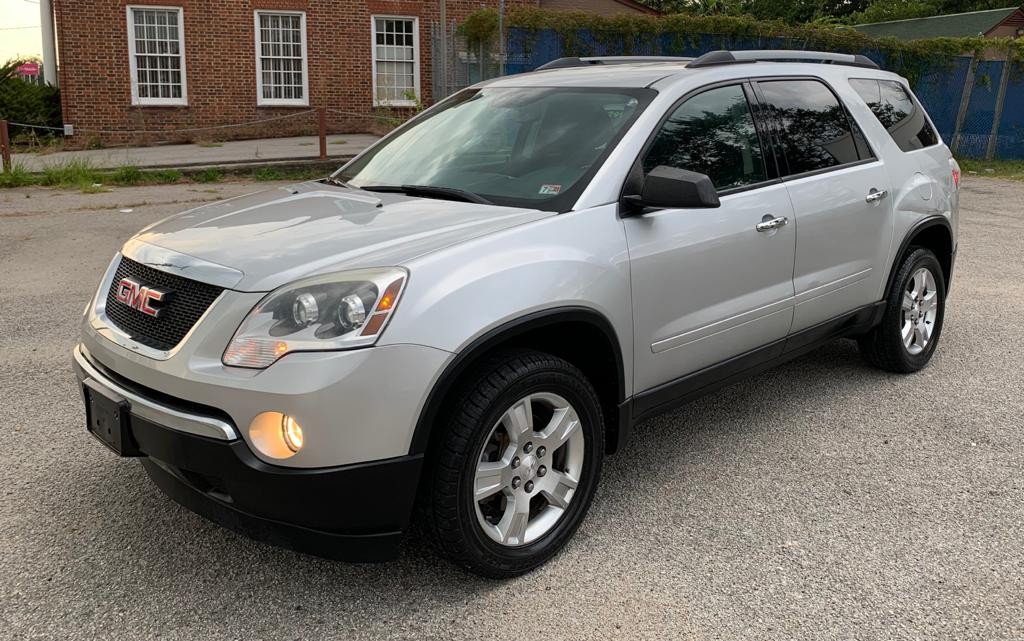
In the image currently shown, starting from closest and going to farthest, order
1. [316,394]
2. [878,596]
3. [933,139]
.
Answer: [316,394] → [878,596] → [933,139]

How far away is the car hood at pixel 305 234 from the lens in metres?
2.92

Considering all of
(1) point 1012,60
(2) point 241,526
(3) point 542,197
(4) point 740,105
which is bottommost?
(2) point 241,526

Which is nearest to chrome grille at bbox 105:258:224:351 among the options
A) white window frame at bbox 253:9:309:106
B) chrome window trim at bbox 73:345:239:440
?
chrome window trim at bbox 73:345:239:440

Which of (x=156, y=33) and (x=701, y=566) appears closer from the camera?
(x=701, y=566)

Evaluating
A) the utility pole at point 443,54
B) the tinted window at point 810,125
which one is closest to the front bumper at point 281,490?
the tinted window at point 810,125

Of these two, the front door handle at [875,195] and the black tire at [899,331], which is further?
the black tire at [899,331]

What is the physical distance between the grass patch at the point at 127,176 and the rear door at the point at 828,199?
12252 mm

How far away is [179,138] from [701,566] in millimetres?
19445

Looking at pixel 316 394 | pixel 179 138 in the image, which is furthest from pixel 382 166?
pixel 179 138

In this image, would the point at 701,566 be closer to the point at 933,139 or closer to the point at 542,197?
the point at 542,197

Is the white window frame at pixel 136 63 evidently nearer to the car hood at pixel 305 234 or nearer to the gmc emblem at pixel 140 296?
the car hood at pixel 305 234

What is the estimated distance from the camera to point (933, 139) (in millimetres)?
5559

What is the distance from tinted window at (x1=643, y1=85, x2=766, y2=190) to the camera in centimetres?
382

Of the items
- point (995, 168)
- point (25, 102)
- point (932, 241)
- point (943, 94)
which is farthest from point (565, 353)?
point (25, 102)
